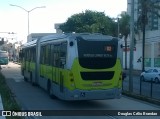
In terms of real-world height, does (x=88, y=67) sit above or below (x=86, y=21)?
below

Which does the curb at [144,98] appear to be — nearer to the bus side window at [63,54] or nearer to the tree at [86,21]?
the bus side window at [63,54]

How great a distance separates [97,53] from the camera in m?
17.1

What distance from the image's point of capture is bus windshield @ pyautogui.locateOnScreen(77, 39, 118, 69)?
16.9 metres

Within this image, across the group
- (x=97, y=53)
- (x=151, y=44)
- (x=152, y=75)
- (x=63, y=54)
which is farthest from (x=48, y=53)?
(x=151, y=44)

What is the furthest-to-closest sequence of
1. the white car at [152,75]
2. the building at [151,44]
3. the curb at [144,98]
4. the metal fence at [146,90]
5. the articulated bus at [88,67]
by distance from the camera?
the building at [151,44] → the white car at [152,75] → the metal fence at [146,90] → the curb at [144,98] → the articulated bus at [88,67]

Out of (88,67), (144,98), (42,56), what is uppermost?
(42,56)

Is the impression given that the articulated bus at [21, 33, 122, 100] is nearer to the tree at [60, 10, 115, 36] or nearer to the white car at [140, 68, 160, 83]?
the white car at [140, 68, 160, 83]

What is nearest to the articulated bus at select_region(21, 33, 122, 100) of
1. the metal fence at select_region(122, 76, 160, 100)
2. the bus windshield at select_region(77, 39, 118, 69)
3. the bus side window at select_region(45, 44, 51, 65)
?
the bus windshield at select_region(77, 39, 118, 69)

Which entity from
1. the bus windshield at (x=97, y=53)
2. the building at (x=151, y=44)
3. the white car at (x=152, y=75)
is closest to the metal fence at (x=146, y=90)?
the bus windshield at (x=97, y=53)

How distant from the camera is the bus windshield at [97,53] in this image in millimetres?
16875

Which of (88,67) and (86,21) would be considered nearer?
(88,67)

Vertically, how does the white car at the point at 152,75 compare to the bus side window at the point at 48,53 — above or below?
below

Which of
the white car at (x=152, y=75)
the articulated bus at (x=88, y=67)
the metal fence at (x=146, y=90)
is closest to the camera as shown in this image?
the articulated bus at (x=88, y=67)

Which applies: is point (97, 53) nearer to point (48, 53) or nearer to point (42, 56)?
point (48, 53)
